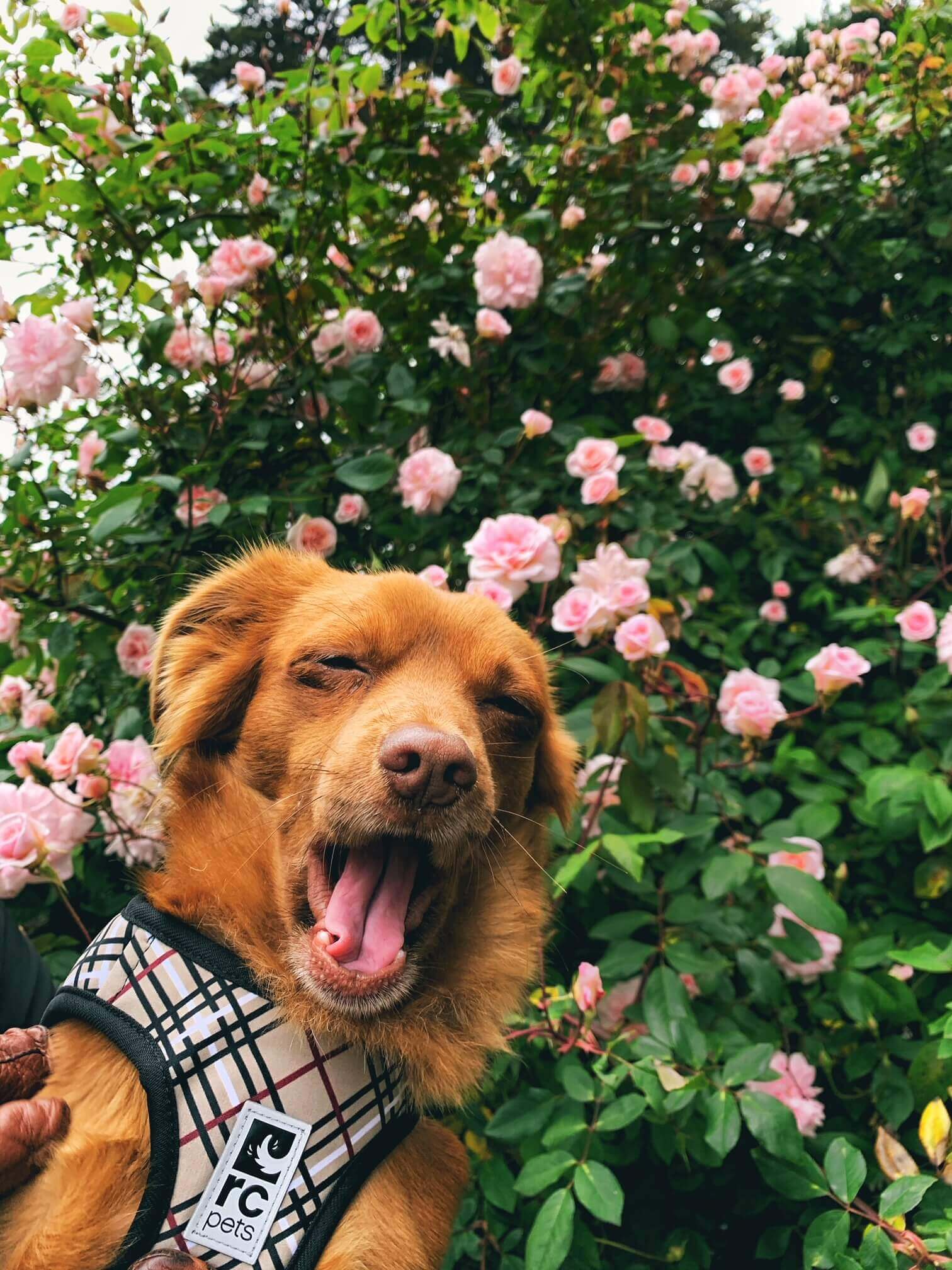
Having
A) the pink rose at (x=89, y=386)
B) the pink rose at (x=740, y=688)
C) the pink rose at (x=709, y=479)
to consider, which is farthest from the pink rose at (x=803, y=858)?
the pink rose at (x=89, y=386)

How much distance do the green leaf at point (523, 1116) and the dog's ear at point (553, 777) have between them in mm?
558

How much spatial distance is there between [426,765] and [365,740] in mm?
157

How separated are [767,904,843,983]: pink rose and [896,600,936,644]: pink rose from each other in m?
0.82

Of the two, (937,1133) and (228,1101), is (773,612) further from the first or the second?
(228,1101)

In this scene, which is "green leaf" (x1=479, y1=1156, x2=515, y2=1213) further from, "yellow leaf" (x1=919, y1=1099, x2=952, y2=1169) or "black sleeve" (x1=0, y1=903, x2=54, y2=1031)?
"black sleeve" (x1=0, y1=903, x2=54, y2=1031)

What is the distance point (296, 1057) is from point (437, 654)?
680 mm

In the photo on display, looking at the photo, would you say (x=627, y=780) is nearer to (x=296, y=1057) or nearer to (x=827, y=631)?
(x=296, y=1057)

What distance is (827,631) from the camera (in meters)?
3.00

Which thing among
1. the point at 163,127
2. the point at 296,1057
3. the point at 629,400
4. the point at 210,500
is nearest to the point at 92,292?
the point at 163,127

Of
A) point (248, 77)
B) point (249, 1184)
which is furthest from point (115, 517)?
point (248, 77)

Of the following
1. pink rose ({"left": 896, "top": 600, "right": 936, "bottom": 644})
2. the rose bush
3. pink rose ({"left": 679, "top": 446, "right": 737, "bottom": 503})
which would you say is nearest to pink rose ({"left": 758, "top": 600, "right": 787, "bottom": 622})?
the rose bush

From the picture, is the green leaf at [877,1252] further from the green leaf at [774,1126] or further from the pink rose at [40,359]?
the pink rose at [40,359]

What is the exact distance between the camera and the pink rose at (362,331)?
2.44 metres

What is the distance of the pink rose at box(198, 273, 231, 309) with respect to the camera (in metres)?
2.20
